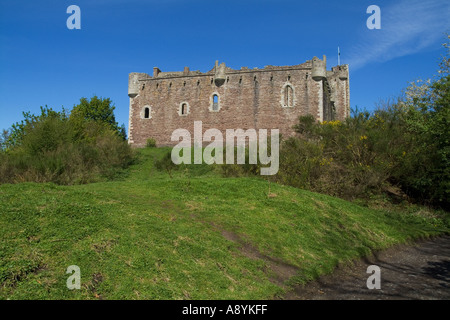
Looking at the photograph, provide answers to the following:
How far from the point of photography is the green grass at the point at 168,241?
5.18 m

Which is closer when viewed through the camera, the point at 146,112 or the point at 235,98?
the point at 235,98

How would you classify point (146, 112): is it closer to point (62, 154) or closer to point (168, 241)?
point (62, 154)

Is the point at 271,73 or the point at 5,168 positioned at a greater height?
the point at 271,73

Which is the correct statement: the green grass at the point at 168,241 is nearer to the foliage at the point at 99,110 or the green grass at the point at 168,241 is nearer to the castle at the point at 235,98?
the castle at the point at 235,98

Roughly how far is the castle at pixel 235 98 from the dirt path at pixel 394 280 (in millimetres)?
22168

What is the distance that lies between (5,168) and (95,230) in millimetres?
12381

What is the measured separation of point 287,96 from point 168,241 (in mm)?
27597

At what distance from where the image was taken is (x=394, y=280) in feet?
25.4

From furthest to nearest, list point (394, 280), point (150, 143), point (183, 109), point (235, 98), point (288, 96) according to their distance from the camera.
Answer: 1. point (183, 109)
2. point (150, 143)
3. point (235, 98)
4. point (288, 96)
5. point (394, 280)

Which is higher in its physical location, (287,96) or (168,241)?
(287,96)

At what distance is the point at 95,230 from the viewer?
645 centimetres

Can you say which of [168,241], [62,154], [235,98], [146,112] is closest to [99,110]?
[146,112]
